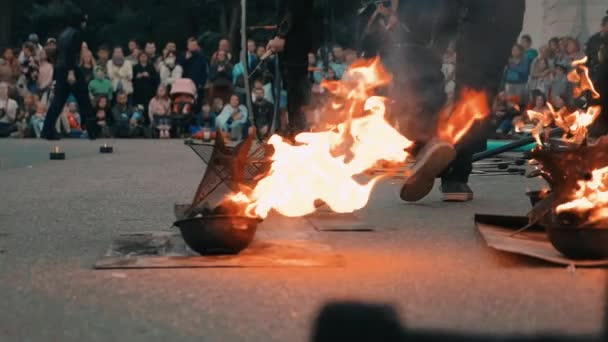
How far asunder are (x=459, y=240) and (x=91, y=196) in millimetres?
3661

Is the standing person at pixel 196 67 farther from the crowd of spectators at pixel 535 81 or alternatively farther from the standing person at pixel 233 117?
the crowd of spectators at pixel 535 81

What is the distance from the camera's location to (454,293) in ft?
16.3

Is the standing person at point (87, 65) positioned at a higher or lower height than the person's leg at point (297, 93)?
lower

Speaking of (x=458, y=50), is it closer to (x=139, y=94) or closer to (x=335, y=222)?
(x=335, y=222)

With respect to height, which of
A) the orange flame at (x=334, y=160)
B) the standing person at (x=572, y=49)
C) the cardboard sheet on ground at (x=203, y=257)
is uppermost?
the orange flame at (x=334, y=160)

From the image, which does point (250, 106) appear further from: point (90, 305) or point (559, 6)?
point (559, 6)

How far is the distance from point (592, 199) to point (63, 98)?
1803 cm

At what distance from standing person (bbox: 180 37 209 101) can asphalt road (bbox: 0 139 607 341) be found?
18.9m

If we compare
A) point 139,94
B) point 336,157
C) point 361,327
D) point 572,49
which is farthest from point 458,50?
point 139,94

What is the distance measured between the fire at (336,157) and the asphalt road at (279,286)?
0.26 m

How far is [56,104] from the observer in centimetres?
2277

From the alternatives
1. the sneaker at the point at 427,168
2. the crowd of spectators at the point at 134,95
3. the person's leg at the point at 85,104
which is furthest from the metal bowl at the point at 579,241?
the crowd of spectators at the point at 134,95

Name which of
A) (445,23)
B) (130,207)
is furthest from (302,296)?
(445,23)

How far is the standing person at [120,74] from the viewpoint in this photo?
88.6 ft
